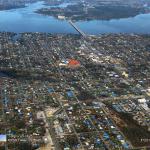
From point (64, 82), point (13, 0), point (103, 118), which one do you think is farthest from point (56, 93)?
point (13, 0)

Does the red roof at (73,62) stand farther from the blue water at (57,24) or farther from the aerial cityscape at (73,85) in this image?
the blue water at (57,24)

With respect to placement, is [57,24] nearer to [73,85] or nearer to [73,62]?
[73,62]

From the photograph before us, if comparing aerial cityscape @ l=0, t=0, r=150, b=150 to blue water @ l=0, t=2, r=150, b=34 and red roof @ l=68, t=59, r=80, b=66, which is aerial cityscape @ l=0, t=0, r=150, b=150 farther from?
blue water @ l=0, t=2, r=150, b=34

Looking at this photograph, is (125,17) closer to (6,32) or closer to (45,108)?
(6,32)

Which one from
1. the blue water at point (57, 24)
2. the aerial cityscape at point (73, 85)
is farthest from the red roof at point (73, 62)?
the blue water at point (57, 24)

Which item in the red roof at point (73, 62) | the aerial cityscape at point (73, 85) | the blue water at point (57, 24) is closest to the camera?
the aerial cityscape at point (73, 85)

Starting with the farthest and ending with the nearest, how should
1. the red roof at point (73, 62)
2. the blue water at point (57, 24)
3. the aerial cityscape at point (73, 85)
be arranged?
the blue water at point (57, 24) < the red roof at point (73, 62) < the aerial cityscape at point (73, 85)
